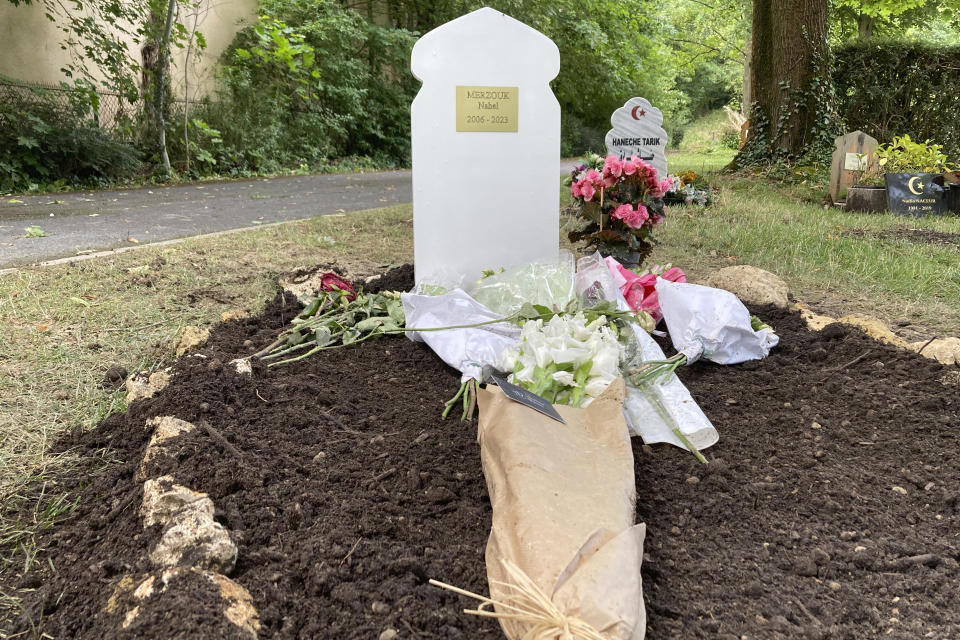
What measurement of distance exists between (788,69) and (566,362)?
885 centimetres

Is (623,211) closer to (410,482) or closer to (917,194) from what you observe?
(410,482)

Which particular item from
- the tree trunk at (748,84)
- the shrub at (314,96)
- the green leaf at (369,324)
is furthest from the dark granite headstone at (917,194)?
the shrub at (314,96)

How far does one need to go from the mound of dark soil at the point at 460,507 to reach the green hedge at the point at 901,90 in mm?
9453

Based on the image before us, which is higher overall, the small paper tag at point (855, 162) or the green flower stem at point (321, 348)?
the small paper tag at point (855, 162)

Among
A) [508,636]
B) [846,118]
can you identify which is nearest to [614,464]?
[508,636]

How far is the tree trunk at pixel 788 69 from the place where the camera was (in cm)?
891

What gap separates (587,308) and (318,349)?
114 centimetres

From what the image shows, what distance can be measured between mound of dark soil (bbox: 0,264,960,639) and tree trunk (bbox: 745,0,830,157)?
307 inches

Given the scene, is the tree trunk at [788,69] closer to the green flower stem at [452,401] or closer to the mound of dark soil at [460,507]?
the mound of dark soil at [460,507]

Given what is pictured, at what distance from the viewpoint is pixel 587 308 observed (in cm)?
267

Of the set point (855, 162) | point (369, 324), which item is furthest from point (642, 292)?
point (855, 162)

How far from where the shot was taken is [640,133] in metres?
6.38

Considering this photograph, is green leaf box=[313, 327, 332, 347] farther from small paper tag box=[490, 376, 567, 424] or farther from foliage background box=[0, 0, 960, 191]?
foliage background box=[0, 0, 960, 191]

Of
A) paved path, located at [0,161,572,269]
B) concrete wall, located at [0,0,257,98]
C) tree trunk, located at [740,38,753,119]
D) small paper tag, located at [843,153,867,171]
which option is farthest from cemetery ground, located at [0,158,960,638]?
concrete wall, located at [0,0,257,98]
